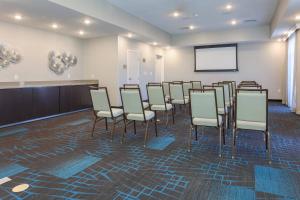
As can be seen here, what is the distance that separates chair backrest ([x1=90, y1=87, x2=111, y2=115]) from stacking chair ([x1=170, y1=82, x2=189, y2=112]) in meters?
2.23

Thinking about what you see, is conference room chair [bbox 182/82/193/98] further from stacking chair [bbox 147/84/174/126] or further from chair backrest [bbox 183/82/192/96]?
stacking chair [bbox 147/84/174/126]

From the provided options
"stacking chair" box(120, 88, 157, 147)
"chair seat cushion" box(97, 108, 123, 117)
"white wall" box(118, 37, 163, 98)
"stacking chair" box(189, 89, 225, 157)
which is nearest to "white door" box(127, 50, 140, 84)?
"white wall" box(118, 37, 163, 98)

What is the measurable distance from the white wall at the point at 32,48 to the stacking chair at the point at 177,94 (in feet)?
13.8

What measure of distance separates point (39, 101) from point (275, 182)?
5811 millimetres

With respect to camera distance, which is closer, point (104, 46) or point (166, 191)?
point (166, 191)

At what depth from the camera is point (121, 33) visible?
7324 millimetres

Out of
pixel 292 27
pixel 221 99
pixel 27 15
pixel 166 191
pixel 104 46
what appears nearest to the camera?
pixel 166 191

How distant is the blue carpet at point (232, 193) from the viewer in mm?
2068

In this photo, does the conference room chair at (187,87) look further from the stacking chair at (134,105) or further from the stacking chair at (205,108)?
the stacking chair at (205,108)

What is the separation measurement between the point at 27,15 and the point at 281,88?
9846mm

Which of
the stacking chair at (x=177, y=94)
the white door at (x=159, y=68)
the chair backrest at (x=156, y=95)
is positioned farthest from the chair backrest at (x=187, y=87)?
the white door at (x=159, y=68)

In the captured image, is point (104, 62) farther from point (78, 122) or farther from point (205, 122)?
point (205, 122)

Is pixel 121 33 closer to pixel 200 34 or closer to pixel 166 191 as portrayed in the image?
pixel 200 34

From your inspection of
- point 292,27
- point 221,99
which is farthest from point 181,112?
point 292,27
